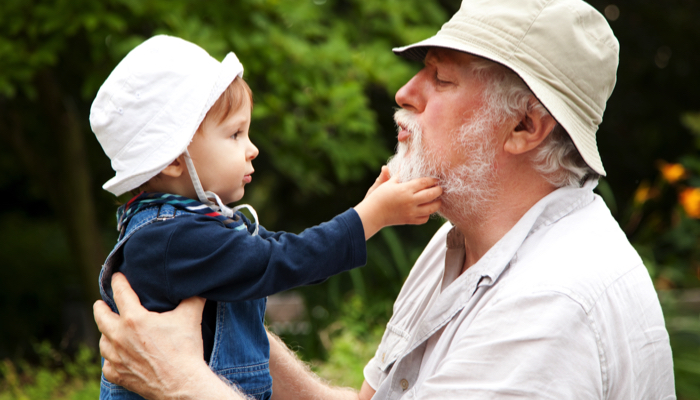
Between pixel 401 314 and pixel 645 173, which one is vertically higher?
pixel 401 314

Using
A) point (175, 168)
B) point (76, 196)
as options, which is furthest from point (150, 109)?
point (76, 196)

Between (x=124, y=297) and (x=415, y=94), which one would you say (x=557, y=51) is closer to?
(x=415, y=94)

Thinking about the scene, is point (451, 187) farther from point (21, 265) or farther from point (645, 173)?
point (21, 265)

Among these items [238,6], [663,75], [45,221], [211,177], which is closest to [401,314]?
[211,177]

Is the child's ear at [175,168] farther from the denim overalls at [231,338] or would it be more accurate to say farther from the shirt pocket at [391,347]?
the shirt pocket at [391,347]

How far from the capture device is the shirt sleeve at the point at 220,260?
1.63 m

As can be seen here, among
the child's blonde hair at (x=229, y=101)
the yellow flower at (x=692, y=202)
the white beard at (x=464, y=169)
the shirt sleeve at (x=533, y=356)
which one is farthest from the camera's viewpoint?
the yellow flower at (x=692, y=202)

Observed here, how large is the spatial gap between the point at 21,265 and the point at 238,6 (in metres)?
5.29

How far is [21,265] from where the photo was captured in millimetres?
7516

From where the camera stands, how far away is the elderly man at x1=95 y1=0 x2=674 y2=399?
1468 mm

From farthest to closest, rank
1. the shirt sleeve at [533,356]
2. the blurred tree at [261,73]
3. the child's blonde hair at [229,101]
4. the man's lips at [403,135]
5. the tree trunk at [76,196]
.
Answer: the tree trunk at [76,196] < the blurred tree at [261,73] < the man's lips at [403,135] < the child's blonde hair at [229,101] < the shirt sleeve at [533,356]

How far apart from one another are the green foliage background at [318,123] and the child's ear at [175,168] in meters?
0.57

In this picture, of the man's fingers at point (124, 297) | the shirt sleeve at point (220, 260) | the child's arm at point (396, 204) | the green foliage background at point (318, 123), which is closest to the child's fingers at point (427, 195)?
the child's arm at point (396, 204)

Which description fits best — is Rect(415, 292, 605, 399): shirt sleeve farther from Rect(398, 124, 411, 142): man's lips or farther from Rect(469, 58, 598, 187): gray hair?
Rect(398, 124, 411, 142): man's lips
